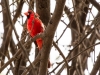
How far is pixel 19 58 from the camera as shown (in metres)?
2.96

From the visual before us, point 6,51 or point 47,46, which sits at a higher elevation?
point 6,51

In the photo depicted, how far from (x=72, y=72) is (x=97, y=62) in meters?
0.63

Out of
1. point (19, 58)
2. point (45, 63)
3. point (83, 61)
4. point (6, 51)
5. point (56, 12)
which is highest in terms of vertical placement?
point (6, 51)

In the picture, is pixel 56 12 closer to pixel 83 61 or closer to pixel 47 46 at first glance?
pixel 47 46

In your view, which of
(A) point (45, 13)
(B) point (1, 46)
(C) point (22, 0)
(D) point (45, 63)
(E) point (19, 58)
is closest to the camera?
(D) point (45, 63)

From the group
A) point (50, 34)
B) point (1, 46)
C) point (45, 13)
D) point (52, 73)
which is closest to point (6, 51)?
point (1, 46)

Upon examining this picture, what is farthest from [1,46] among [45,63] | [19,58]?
[45,63]

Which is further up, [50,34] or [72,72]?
[72,72]

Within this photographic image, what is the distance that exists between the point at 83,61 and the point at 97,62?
0.71m

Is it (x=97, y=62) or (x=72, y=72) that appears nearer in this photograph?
(x=97, y=62)

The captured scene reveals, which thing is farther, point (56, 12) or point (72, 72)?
point (72, 72)

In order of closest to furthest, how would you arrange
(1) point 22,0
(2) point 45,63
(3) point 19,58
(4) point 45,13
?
(2) point 45,63 → (3) point 19,58 → (1) point 22,0 → (4) point 45,13

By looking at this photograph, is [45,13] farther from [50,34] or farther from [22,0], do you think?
[50,34]

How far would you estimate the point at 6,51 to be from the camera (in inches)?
149
